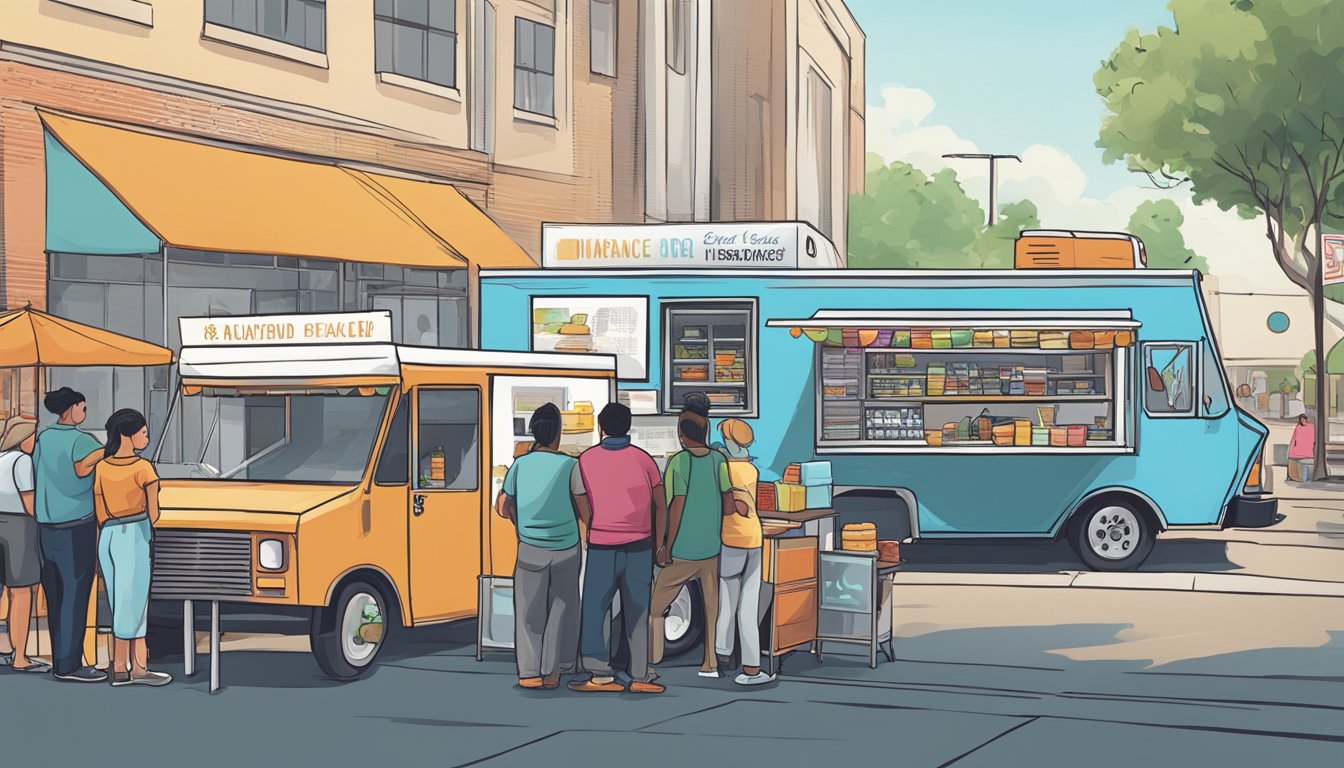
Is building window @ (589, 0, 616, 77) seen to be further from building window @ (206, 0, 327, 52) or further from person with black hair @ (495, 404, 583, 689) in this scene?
person with black hair @ (495, 404, 583, 689)

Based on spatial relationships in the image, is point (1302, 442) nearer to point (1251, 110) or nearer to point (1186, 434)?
point (1251, 110)

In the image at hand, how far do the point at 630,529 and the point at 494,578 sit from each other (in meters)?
1.72

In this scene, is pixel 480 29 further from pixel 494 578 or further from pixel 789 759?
pixel 789 759

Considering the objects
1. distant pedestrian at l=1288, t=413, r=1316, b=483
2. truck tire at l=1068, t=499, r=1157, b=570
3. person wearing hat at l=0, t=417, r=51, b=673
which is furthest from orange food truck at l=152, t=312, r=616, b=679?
distant pedestrian at l=1288, t=413, r=1316, b=483

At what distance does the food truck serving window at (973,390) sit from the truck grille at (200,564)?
7.48 metres

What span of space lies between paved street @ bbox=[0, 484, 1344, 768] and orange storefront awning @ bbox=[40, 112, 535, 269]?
19.6 feet

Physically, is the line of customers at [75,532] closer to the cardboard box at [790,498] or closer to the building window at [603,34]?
the cardboard box at [790,498]

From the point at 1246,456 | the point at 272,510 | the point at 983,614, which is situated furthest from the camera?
the point at 1246,456

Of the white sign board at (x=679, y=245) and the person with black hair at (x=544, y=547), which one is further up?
the white sign board at (x=679, y=245)

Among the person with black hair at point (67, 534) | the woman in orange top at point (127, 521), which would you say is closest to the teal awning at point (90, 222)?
the person with black hair at point (67, 534)

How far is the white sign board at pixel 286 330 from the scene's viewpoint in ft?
38.3

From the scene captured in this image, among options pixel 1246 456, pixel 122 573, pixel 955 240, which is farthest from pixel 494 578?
pixel 955 240

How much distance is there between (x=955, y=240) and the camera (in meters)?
97.3

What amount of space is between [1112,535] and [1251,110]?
21.5 meters
